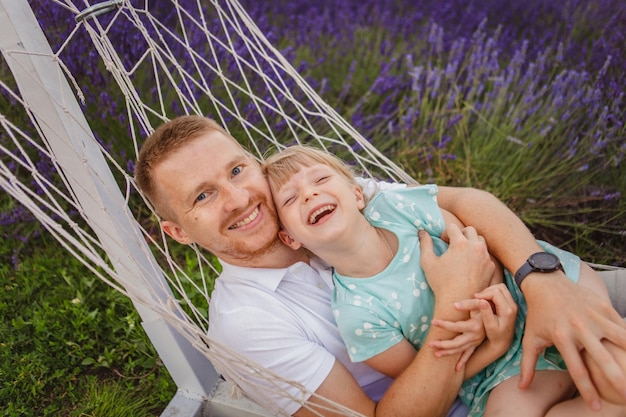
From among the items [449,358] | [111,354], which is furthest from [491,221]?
[111,354]

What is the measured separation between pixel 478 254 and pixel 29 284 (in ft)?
5.50

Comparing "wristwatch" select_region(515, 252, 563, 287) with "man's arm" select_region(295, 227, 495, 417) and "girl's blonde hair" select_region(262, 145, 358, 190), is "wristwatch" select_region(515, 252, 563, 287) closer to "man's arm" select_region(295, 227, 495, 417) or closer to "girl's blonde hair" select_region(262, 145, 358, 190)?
"man's arm" select_region(295, 227, 495, 417)

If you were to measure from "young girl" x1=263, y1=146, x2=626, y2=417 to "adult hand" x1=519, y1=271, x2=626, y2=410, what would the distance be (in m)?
0.06

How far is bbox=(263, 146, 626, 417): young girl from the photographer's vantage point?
134cm

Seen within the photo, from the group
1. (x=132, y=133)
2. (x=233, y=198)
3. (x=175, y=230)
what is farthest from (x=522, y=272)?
(x=132, y=133)

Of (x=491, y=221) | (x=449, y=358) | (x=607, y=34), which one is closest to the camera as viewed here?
(x=449, y=358)

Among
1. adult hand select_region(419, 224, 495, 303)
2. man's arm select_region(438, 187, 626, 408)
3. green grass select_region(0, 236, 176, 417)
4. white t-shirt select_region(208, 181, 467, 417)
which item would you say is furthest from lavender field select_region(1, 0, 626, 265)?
white t-shirt select_region(208, 181, 467, 417)

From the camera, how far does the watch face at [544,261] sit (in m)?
1.38

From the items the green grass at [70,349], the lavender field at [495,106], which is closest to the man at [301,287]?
the green grass at [70,349]

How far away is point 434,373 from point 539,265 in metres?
0.33

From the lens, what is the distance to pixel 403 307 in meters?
1.42

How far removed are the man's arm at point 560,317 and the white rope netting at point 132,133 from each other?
0.43 meters

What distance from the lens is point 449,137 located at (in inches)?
102

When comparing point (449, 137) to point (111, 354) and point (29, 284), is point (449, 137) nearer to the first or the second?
point (111, 354)
